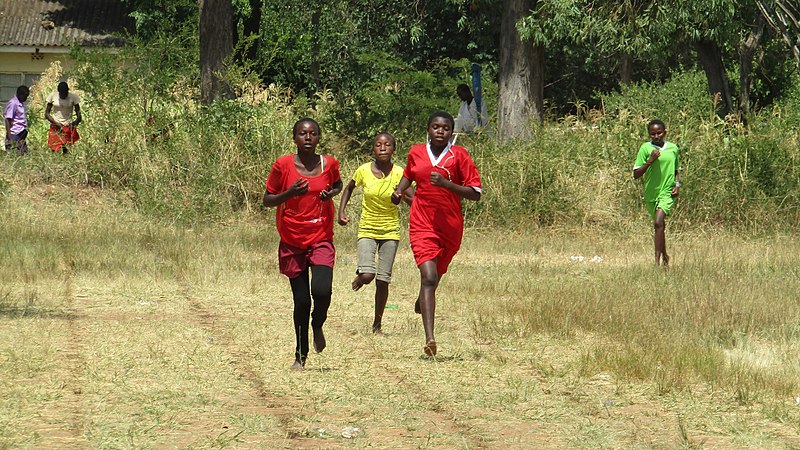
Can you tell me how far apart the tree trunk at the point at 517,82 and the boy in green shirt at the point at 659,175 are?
7397mm

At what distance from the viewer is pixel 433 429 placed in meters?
7.35

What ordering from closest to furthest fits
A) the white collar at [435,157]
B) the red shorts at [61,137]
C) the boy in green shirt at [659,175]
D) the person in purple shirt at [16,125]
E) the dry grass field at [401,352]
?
the dry grass field at [401,352] < the white collar at [435,157] < the boy in green shirt at [659,175] < the red shorts at [61,137] < the person in purple shirt at [16,125]

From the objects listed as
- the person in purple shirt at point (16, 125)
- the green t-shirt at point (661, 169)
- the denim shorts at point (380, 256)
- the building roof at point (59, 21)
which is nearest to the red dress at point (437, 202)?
the denim shorts at point (380, 256)

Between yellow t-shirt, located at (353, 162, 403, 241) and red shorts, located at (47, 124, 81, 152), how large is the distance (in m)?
10.5

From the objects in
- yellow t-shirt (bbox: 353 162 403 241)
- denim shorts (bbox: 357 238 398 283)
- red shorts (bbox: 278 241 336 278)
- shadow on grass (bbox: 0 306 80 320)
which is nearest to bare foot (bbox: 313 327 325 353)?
red shorts (bbox: 278 241 336 278)

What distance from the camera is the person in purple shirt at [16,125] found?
21.1 m

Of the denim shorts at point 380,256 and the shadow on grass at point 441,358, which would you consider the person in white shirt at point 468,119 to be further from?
the shadow on grass at point 441,358

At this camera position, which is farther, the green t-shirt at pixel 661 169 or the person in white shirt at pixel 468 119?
the person in white shirt at pixel 468 119

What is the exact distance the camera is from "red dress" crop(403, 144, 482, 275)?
967 cm

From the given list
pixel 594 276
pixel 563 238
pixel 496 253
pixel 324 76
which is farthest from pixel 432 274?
pixel 324 76

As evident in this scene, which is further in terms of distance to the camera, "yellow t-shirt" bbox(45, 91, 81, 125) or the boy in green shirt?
"yellow t-shirt" bbox(45, 91, 81, 125)

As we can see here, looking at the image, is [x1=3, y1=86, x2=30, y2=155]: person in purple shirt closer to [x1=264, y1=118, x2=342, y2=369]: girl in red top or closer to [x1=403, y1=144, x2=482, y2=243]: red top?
[x1=403, y1=144, x2=482, y2=243]: red top

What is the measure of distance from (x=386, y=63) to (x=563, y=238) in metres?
5.76

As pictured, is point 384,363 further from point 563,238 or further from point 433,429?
point 563,238
